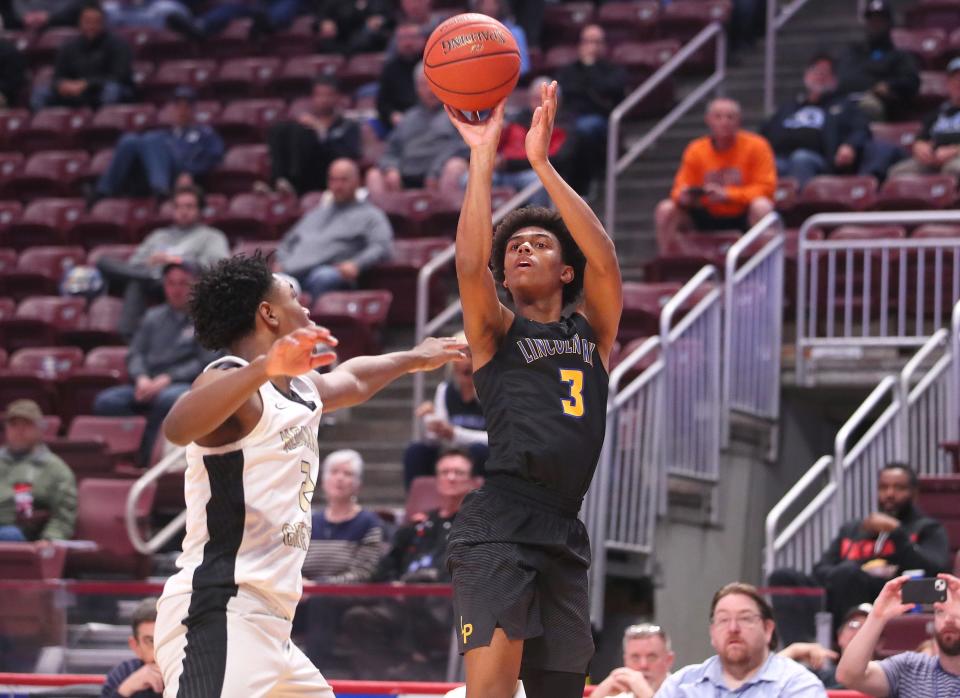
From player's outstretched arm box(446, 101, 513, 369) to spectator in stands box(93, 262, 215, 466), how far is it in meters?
6.55

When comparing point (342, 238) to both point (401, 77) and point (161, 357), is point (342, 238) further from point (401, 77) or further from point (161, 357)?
point (401, 77)

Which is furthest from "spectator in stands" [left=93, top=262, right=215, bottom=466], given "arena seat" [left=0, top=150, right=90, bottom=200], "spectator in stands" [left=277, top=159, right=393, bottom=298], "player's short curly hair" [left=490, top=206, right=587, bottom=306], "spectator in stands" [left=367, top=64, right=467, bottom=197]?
"player's short curly hair" [left=490, top=206, right=587, bottom=306]

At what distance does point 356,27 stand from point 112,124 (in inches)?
94.2

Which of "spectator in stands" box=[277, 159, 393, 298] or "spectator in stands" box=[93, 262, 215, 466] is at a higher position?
"spectator in stands" box=[277, 159, 393, 298]

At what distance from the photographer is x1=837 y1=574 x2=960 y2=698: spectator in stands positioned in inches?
229

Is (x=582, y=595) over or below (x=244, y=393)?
below

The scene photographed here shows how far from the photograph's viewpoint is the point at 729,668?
6.04 m

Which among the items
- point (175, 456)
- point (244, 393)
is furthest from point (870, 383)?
point (244, 393)

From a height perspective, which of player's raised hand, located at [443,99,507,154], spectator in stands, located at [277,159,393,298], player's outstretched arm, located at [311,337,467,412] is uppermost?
spectator in stands, located at [277,159,393,298]

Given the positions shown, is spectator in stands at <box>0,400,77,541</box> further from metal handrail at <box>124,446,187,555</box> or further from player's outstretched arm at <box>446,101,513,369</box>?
player's outstretched arm at <box>446,101,513,369</box>

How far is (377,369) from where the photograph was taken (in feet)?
17.5

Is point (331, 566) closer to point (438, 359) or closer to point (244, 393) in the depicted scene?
point (438, 359)

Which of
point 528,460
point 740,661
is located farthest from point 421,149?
point 528,460

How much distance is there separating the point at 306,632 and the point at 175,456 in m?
2.97
